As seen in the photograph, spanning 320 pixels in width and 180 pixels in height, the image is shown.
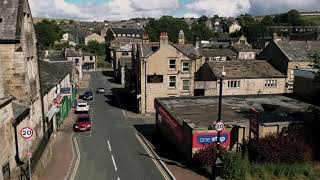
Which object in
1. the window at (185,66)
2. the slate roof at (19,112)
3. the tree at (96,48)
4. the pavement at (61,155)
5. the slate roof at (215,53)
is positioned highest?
the tree at (96,48)

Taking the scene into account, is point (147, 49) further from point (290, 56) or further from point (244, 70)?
point (290, 56)

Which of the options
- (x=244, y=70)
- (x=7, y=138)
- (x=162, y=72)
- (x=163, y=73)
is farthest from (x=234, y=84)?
(x=7, y=138)

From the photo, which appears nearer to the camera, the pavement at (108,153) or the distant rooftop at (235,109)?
the pavement at (108,153)

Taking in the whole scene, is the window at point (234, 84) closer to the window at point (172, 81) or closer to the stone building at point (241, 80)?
the stone building at point (241, 80)

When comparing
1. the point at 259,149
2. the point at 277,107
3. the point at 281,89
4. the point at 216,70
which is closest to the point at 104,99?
the point at 216,70

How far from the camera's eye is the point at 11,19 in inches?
868

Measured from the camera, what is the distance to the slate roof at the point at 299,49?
5109 cm

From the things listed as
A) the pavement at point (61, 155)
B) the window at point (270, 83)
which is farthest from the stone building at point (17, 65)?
the window at point (270, 83)

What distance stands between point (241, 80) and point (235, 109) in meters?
17.5

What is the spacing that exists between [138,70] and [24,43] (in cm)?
2444

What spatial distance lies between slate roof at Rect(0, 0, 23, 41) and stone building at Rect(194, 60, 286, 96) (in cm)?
2867

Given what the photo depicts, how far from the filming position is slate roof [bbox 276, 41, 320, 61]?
168ft

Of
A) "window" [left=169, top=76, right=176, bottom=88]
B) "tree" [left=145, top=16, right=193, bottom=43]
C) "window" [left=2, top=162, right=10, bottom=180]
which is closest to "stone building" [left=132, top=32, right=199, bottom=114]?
"window" [left=169, top=76, right=176, bottom=88]

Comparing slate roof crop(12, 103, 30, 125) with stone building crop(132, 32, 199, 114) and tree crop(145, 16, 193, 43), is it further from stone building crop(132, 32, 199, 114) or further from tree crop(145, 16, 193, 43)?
tree crop(145, 16, 193, 43)
